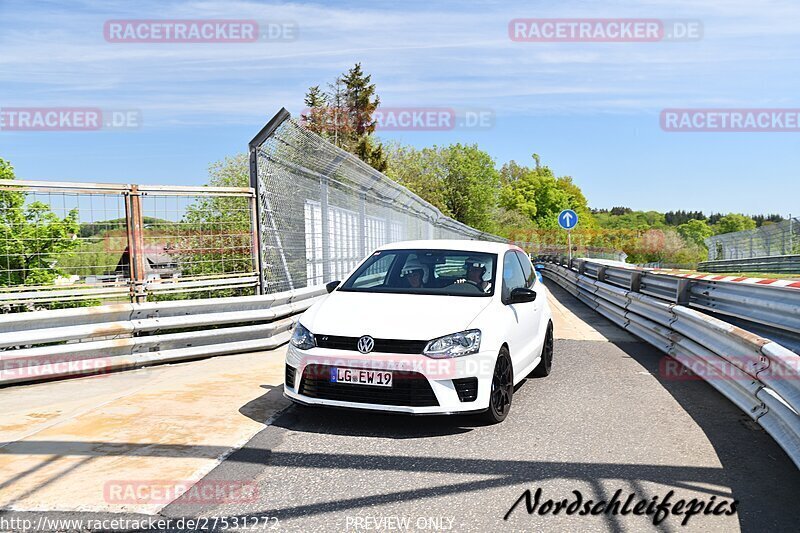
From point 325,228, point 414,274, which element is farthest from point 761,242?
point 414,274

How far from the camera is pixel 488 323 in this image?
18.2 feet

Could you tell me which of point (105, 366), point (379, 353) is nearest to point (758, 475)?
point (379, 353)

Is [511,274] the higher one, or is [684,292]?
[511,274]

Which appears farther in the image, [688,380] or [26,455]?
[688,380]

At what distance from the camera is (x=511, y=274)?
6.89 m

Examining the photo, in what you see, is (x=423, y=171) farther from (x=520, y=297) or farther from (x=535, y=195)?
(x=520, y=297)

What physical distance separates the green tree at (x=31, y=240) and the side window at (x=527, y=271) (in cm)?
498

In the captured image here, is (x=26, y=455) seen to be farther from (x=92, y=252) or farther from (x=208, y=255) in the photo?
(x=208, y=255)

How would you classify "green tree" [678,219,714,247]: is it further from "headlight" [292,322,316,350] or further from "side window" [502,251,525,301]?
"headlight" [292,322,316,350]

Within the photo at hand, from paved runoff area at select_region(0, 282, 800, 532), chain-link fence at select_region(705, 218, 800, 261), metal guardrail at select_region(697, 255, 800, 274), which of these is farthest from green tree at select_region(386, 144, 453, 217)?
paved runoff area at select_region(0, 282, 800, 532)

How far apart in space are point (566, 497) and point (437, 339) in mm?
1650

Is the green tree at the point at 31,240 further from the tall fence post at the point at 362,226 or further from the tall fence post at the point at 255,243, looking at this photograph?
the tall fence post at the point at 362,226

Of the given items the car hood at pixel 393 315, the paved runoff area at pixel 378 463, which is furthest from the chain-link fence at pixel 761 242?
the car hood at pixel 393 315

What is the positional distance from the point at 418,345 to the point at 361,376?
1.61 ft
